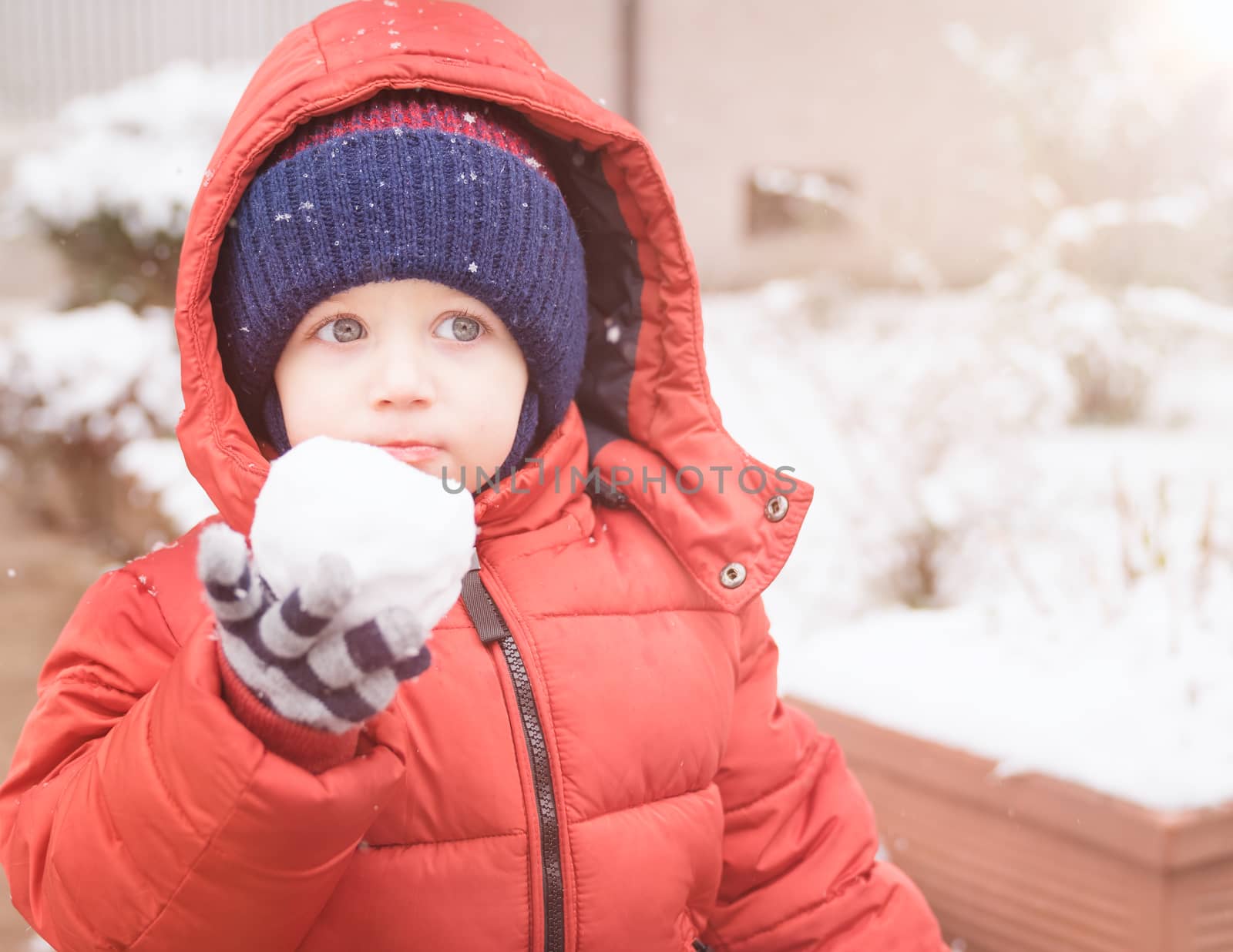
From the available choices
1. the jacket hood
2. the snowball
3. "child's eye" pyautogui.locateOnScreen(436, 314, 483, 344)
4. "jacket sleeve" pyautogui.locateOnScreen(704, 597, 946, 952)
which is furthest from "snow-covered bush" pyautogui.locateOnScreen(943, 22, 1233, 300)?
the snowball

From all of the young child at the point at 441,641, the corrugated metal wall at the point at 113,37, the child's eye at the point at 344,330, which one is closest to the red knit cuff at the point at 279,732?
the young child at the point at 441,641

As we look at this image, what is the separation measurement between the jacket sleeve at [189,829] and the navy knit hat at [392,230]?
0.32m

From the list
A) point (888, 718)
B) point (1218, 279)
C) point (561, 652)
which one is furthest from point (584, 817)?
point (1218, 279)

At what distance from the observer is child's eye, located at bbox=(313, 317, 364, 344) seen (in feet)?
3.00

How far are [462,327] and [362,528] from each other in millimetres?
356

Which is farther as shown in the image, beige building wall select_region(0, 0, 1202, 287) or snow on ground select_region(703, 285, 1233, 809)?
snow on ground select_region(703, 285, 1233, 809)

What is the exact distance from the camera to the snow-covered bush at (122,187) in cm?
181

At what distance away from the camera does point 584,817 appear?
2.91 feet

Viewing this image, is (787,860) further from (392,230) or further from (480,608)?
(392,230)

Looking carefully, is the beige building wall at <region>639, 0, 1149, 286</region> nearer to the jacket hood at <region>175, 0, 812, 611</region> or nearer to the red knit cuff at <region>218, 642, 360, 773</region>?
the jacket hood at <region>175, 0, 812, 611</region>

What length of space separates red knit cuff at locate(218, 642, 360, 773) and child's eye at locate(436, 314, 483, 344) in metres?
0.36

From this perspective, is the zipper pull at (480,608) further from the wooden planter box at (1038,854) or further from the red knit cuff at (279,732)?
the wooden planter box at (1038,854)

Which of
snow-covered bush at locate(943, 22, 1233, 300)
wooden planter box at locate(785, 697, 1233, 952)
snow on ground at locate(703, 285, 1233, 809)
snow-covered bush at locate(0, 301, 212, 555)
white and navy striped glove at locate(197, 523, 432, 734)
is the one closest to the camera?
white and navy striped glove at locate(197, 523, 432, 734)

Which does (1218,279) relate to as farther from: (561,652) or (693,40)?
(561,652)
